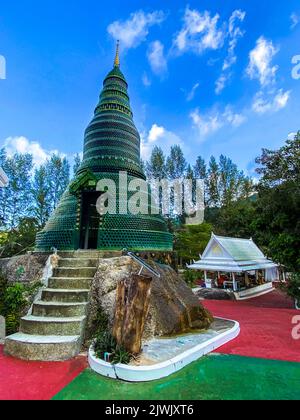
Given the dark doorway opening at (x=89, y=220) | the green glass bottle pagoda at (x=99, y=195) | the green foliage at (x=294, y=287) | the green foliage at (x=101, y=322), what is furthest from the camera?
the dark doorway opening at (x=89, y=220)

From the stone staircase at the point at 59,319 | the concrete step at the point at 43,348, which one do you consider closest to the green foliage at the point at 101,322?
the stone staircase at the point at 59,319

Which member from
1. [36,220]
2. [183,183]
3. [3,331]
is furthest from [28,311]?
[183,183]

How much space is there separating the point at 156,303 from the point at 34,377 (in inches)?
117

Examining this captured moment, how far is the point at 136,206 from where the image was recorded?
10.7 m

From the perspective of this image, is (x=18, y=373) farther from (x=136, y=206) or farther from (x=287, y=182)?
(x=287, y=182)

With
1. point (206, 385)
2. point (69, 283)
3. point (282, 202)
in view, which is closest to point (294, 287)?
point (282, 202)

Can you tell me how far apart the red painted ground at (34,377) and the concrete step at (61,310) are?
1.06m

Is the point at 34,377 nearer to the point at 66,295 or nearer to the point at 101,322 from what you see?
the point at 101,322

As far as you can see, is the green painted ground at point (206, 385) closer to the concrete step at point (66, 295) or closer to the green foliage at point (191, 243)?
the concrete step at point (66, 295)

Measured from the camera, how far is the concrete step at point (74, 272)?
23.3 feet

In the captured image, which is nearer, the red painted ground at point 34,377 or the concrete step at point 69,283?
the red painted ground at point 34,377

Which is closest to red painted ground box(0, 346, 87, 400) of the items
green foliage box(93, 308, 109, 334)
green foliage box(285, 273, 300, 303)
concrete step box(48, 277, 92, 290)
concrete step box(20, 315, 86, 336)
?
concrete step box(20, 315, 86, 336)

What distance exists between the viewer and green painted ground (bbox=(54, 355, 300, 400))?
3.67 m

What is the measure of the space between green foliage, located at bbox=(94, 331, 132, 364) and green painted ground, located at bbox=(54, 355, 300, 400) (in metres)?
0.32
